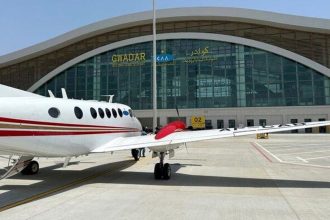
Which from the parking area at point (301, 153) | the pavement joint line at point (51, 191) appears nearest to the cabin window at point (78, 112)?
the pavement joint line at point (51, 191)

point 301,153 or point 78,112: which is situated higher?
point 78,112

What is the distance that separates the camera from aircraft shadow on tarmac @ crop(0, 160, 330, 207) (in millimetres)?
11539

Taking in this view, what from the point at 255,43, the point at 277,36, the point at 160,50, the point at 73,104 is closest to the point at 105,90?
the point at 160,50

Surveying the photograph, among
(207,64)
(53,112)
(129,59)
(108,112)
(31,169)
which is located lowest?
(31,169)

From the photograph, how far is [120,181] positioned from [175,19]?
67606 mm

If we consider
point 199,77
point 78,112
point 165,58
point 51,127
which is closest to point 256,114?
point 199,77

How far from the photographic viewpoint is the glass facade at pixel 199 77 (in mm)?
69812

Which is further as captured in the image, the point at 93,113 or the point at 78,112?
the point at 93,113

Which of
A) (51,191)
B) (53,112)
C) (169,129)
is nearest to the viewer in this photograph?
(51,191)

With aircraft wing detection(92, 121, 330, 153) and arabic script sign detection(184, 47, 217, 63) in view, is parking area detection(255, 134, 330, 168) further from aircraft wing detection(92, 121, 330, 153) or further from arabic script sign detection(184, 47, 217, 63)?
arabic script sign detection(184, 47, 217, 63)

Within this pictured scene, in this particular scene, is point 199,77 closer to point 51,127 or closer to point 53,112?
point 53,112

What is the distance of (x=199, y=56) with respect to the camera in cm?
7512

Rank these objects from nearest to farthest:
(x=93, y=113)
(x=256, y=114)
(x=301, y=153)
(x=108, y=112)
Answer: (x=93, y=113), (x=108, y=112), (x=301, y=153), (x=256, y=114)

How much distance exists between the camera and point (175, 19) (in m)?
76.2
